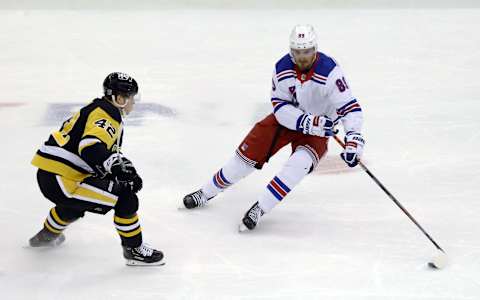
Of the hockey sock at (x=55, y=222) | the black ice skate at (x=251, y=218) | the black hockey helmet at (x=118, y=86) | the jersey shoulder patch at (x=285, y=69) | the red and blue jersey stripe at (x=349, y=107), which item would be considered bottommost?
the black ice skate at (x=251, y=218)

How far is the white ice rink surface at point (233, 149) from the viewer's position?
3408mm

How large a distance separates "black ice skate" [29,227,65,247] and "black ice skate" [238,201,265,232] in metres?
0.83

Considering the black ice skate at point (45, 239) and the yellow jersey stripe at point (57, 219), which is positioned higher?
the yellow jersey stripe at point (57, 219)

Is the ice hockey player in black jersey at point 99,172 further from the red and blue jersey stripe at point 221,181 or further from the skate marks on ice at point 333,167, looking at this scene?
the skate marks on ice at point 333,167

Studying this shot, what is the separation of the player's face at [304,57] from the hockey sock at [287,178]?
0.39 metres

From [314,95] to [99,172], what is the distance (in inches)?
41.8

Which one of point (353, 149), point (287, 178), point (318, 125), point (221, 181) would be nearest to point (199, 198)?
point (221, 181)

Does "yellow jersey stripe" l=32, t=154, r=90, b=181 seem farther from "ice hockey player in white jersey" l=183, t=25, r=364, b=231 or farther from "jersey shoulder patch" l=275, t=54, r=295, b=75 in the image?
"jersey shoulder patch" l=275, t=54, r=295, b=75

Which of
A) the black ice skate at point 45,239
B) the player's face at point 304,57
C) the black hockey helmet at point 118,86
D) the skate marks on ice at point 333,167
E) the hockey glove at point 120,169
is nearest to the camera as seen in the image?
the hockey glove at point 120,169

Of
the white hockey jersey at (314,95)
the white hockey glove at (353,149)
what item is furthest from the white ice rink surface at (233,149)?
the white hockey jersey at (314,95)

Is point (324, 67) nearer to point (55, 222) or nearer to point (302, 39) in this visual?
point (302, 39)

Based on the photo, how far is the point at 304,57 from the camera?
12.2ft

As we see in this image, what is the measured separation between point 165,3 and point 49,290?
4693 millimetres

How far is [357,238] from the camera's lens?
378 cm
